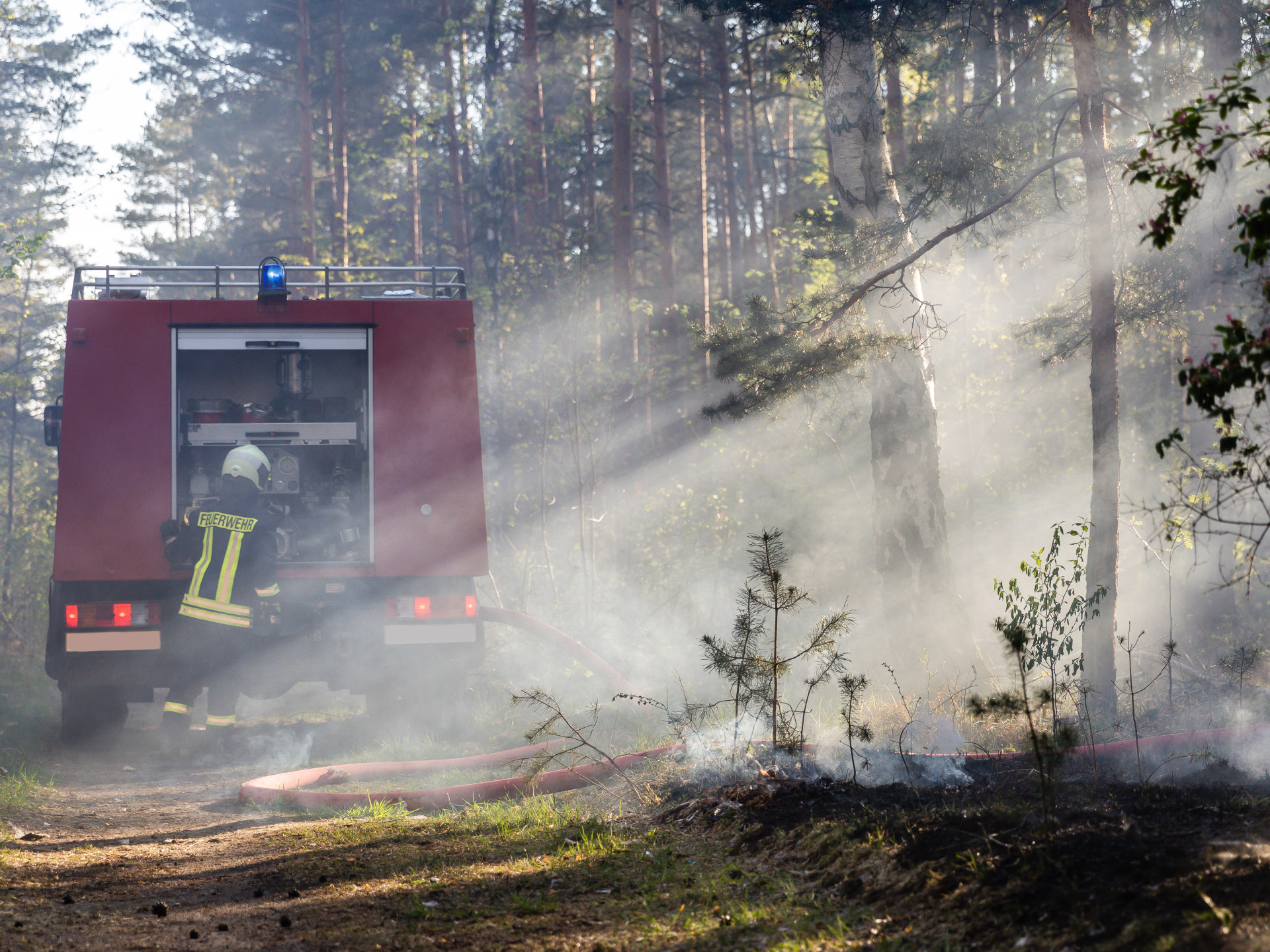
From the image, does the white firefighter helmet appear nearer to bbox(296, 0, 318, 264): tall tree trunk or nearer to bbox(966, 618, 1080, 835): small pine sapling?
bbox(966, 618, 1080, 835): small pine sapling

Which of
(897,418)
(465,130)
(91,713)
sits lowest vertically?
(91,713)

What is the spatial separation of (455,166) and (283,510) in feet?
56.7

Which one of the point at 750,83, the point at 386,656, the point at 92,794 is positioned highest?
the point at 750,83

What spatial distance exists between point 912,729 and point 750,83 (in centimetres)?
1898

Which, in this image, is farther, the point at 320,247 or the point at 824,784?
the point at 320,247

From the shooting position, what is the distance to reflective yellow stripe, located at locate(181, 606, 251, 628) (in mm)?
7031

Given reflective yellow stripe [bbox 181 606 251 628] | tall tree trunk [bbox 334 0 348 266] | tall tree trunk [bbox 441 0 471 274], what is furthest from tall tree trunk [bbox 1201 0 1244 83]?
tall tree trunk [bbox 334 0 348 266]

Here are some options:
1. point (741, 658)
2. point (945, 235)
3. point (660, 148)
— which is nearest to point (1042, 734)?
point (741, 658)

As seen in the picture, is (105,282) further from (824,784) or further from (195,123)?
(195,123)

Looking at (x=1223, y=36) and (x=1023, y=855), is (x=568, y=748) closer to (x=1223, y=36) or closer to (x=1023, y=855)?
(x=1023, y=855)

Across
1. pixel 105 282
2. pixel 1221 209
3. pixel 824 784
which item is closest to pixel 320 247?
pixel 105 282

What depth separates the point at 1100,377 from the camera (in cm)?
767

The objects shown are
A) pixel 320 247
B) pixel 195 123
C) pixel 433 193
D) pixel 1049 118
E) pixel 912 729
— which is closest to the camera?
pixel 912 729

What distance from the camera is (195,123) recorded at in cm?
3092
